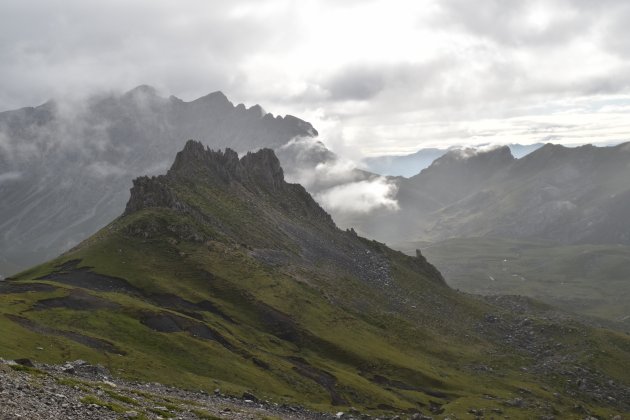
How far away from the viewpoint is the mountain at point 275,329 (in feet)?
279

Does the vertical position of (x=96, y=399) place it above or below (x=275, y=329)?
above

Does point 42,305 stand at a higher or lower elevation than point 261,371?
higher

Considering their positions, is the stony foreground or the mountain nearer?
the stony foreground

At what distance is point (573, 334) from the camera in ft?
554

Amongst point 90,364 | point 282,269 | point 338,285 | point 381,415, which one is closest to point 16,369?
point 90,364

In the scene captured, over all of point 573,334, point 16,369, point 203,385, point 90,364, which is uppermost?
point 16,369

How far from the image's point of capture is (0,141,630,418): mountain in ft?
279

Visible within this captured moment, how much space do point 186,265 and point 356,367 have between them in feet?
165

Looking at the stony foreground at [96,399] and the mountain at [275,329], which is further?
the mountain at [275,329]

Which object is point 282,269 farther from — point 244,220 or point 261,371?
point 261,371

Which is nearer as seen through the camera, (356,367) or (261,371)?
(261,371)

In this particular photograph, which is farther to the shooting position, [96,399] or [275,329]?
[275,329]

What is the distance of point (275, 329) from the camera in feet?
397

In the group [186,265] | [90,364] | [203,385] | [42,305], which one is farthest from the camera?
[186,265]
